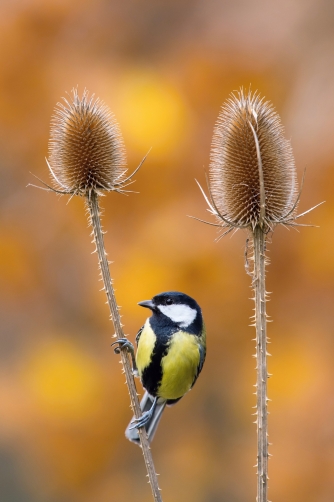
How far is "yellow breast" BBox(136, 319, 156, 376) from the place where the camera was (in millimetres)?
→ 3420

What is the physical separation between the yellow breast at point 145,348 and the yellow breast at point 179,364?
96 millimetres

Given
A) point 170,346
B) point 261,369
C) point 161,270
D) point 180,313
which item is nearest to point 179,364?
point 170,346

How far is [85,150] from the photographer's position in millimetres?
2939

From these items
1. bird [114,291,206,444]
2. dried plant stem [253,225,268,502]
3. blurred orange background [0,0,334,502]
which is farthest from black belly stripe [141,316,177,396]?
blurred orange background [0,0,334,502]

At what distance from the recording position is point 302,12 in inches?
329

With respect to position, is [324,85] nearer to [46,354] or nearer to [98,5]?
[98,5]

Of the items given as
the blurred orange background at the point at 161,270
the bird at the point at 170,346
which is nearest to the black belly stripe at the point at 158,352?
the bird at the point at 170,346

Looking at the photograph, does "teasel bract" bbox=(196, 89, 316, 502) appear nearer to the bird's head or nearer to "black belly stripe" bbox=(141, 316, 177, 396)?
the bird's head

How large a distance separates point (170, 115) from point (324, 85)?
2.06 metres

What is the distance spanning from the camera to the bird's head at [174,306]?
136 inches

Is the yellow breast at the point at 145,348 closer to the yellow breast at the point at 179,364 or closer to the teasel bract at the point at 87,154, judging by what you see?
the yellow breast at the point at 179,364

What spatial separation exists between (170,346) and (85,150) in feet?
3.95

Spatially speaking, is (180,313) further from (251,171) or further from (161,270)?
(161,270)

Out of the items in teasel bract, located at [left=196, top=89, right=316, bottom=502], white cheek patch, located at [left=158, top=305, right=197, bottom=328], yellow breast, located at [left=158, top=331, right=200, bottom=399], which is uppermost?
teasel bract, located at [left=196, top=89, right=316, bottom=502]
